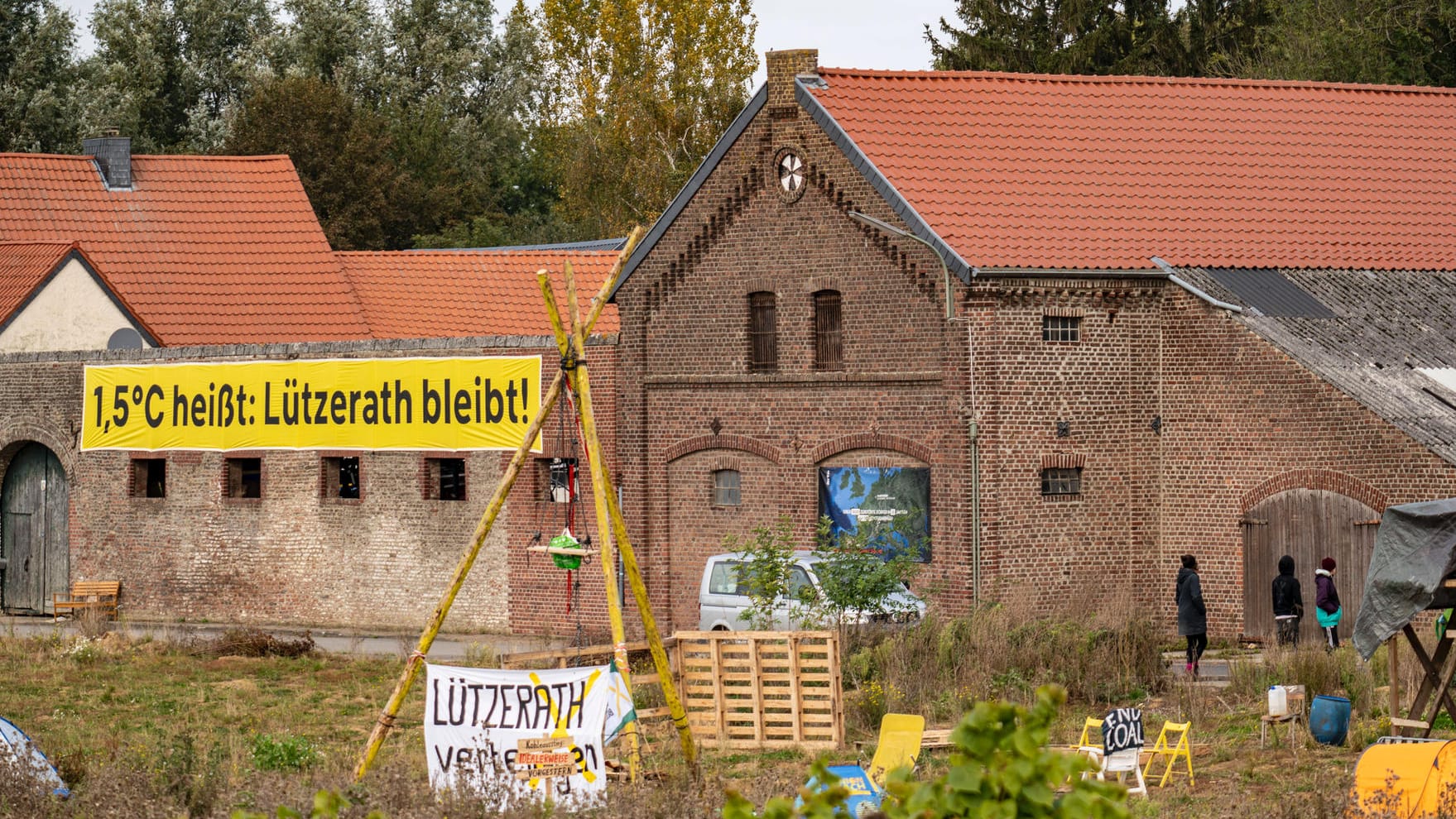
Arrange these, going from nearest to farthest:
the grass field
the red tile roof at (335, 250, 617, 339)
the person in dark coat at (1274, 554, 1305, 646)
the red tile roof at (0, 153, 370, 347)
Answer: the grass field, the person in dark coat at (1274, 554, 1305, 646), the red tile roof at (0, 153, 370, 347), the red tile roof at (335, 250, 617, 339)

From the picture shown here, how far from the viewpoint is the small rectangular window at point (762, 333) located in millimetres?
27438

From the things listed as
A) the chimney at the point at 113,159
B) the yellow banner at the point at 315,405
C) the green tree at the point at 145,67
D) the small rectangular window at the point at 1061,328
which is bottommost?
the yellow banner at the point at 315,405

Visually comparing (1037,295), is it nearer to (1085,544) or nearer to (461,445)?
(1085,544)

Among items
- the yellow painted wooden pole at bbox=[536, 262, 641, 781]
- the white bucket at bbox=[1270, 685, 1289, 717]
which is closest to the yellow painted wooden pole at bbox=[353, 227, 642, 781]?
the yellow painted wooden pole at bbox=[536, 262, 641, 781]

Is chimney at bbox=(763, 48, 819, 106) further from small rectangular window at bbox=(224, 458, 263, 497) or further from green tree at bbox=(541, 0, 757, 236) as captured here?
green tree at bbox=(541, 0, 757, 236)

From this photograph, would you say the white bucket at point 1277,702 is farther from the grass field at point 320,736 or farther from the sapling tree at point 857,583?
the sapling tree at point 857,583

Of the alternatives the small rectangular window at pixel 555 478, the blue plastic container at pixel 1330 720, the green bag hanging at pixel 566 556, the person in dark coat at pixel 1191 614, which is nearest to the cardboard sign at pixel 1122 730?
the blue plastic container at pixel 1330 720

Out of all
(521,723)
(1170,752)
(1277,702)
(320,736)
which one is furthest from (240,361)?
(1170,752)

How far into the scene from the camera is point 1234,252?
27047mm

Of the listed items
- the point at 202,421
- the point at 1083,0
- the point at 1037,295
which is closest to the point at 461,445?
the point at 202,421

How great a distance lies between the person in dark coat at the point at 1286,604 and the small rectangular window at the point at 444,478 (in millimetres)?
12221

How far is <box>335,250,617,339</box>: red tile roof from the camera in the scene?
37094 millimetres

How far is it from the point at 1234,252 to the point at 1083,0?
26715 millimetres

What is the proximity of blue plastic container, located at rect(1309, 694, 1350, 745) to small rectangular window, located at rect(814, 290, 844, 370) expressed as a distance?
10661 mm
